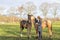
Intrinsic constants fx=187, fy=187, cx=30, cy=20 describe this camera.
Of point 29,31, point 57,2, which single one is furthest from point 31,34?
point 57,2

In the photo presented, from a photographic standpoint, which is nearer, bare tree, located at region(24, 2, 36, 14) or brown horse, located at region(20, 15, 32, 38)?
brown horse, located at region(20, 15, 32, 38)

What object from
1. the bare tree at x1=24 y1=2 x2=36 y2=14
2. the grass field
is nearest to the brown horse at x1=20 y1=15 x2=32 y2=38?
the grass field

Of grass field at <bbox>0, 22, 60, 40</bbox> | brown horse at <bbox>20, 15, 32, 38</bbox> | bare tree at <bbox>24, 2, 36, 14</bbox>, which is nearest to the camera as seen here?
brown horse at <bbox>20, 15, 32, 38</bbox>

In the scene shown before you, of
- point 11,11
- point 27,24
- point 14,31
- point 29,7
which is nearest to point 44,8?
point 29,7

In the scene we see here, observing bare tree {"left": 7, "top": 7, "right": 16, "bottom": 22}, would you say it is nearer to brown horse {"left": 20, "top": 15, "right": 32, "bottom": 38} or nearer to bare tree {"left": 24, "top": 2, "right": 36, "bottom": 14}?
bare tree {"left": 24, "top": 2, "right": 36, "bottom": 14}

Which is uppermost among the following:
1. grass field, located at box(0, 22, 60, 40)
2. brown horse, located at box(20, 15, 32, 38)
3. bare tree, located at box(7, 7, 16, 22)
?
bare tree, located at box(7, 7, 16, 22)

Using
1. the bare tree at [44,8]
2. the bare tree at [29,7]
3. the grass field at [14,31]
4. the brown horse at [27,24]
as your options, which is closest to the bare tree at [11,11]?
the grass field at [14,31]

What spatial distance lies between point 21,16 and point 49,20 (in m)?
1.71

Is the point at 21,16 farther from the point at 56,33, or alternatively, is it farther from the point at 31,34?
the point at 56,33

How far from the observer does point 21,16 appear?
10.2 metres

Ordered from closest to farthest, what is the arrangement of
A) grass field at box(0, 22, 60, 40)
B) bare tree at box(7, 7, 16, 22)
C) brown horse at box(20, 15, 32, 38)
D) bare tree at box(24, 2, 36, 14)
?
1. brown horse at box(20, 15, 32, 38)
2. grass field at box(0, 22, 60, 40)
3. bare tree at box(24, 2, 36, 14)
4. bare tree at box(7, 7, 16, 22)

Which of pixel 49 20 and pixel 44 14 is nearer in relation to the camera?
pixel 49 20

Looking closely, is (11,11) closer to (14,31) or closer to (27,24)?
(14,31)

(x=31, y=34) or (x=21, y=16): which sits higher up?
(x=21, y=16)
